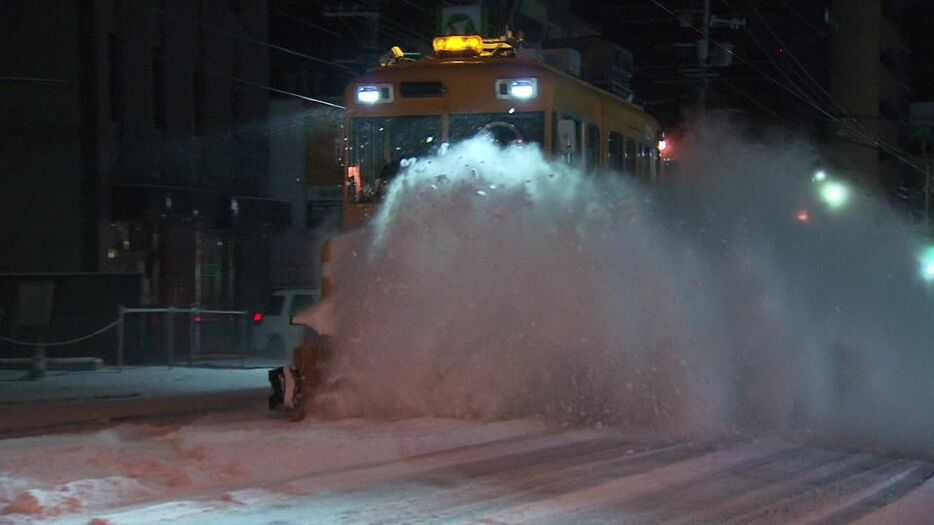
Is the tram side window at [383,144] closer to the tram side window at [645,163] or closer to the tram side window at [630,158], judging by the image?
the tram side window at [630,158]

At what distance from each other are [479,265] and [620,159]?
3291 mm

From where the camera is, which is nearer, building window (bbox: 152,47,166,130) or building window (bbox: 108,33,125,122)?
building window (bbox: 108,33,125,122)

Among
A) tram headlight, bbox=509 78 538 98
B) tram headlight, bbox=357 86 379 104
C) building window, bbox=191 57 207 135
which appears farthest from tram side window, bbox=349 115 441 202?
building window, bbox=191 57 207 135

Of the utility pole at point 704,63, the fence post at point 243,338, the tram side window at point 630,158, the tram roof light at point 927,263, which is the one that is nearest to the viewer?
the tram side window at point 630,158

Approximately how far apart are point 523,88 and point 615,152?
7.00ft

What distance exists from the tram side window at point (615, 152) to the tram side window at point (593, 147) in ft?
1.17

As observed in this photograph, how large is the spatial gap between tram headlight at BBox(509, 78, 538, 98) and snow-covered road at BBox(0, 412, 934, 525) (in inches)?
138

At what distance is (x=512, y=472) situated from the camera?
9258 millimetres

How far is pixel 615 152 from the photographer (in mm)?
14133

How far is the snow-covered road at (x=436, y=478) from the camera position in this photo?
7731mm

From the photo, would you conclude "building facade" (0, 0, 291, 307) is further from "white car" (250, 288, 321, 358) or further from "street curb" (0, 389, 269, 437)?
"street curb" (0, 389, 269, 437)

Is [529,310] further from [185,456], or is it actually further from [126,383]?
[126,383]

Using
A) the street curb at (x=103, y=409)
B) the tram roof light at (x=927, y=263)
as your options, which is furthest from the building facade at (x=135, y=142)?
the tram roof light at (x=927, y=263)

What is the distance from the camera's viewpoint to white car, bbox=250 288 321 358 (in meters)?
25.9
